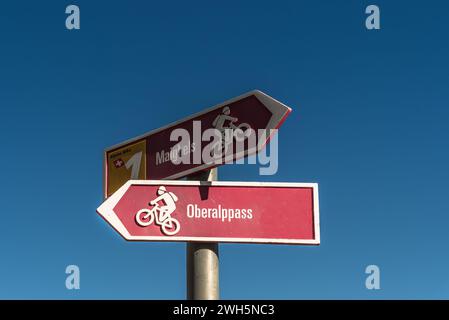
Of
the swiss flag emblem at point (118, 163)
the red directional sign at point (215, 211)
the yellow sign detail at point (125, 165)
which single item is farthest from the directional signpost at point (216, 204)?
the swiss flag emblem at point (118, 163)

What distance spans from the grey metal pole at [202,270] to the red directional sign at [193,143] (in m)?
0.55

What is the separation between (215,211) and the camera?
417 centimetres

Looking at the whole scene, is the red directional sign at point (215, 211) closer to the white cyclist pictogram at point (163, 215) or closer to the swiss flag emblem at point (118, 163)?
the white cyclist pictogram at point (163, 215)

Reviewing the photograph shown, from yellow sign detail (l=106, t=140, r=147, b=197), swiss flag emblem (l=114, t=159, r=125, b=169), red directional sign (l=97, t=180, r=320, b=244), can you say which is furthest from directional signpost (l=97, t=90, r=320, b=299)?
swiss flag emblem (l=114, t=159, r=125, b=169)

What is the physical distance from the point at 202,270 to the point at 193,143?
901 mm

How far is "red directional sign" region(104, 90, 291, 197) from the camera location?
13.5ft

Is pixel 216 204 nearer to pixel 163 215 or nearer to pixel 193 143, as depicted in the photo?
pixel 163 215

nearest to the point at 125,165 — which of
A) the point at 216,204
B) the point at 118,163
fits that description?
the point at 118,163

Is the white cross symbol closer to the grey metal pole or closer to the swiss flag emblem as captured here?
the swiss flag emblem

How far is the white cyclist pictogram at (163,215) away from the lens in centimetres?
411

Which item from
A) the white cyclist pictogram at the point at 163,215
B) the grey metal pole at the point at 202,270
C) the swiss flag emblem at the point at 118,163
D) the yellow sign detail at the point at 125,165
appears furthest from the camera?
the swiss flag emblem at the point at 118,163
